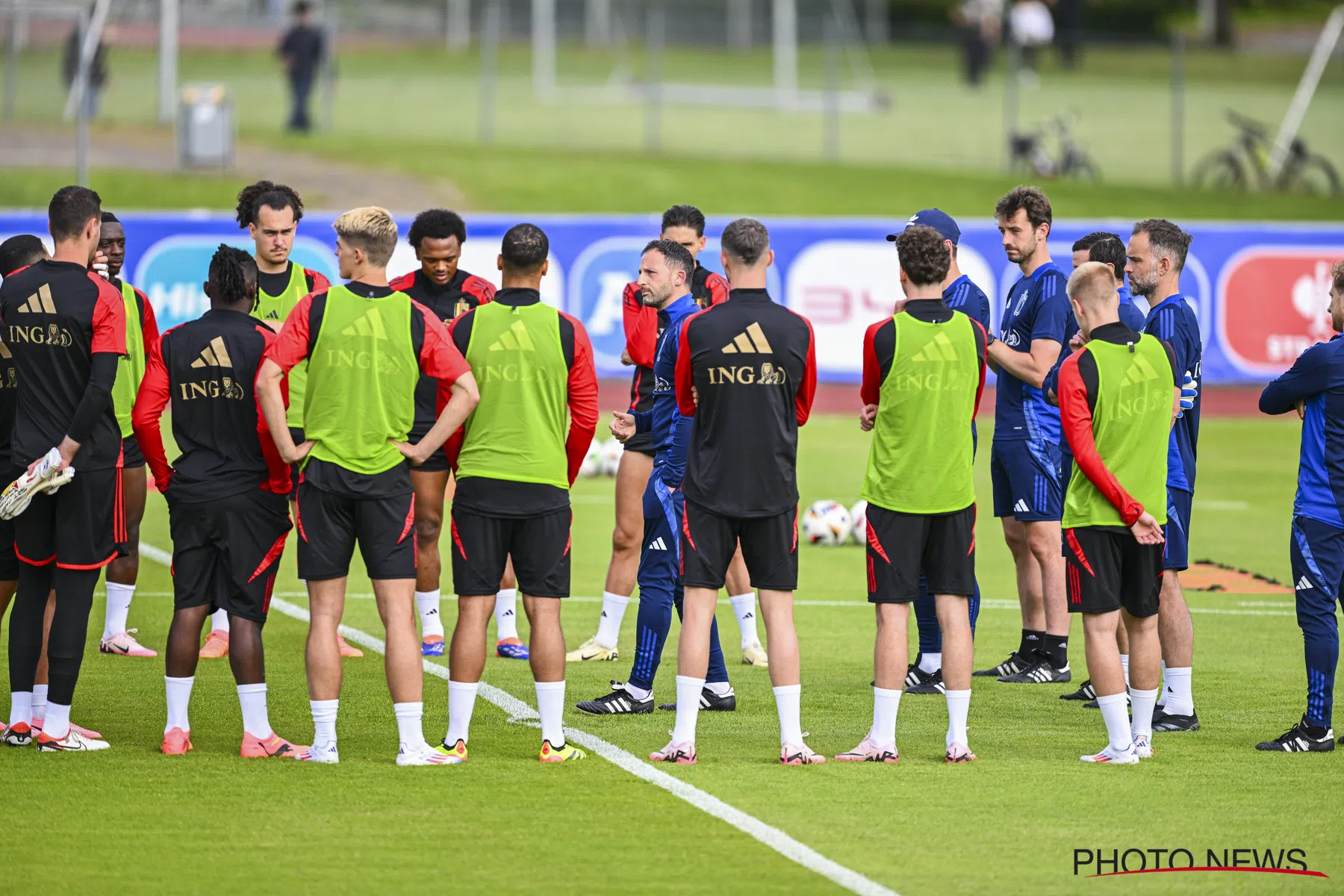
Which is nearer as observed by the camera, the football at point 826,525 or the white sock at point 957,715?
the white sock at point 957,715

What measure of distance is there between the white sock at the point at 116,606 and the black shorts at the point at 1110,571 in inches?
207

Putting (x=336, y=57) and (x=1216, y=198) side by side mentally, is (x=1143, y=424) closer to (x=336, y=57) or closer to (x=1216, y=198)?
(x=1216, y=198)

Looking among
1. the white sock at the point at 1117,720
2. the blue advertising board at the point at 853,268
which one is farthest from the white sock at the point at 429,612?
the blue advertising board at the point at 853,268

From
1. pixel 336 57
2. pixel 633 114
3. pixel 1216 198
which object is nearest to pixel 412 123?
pixel 633 114

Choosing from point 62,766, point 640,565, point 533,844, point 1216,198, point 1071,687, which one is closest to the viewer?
point 533,844

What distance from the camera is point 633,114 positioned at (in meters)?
39.3

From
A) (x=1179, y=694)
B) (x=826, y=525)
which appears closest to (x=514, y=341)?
(x=1179, y=694)

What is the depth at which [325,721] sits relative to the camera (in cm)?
715

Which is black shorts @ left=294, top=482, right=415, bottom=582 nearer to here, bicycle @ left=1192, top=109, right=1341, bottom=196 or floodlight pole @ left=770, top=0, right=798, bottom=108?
bicycle @ left=1192, top=109, right=1341, bottom=196

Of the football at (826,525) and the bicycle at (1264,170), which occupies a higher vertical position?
the bicycle at (1264,170)

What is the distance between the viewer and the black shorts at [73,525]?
747 cm

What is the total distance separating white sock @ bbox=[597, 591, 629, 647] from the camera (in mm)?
9336

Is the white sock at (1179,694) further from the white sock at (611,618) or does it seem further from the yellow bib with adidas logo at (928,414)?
the white sock at (611,618)

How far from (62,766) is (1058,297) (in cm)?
542
